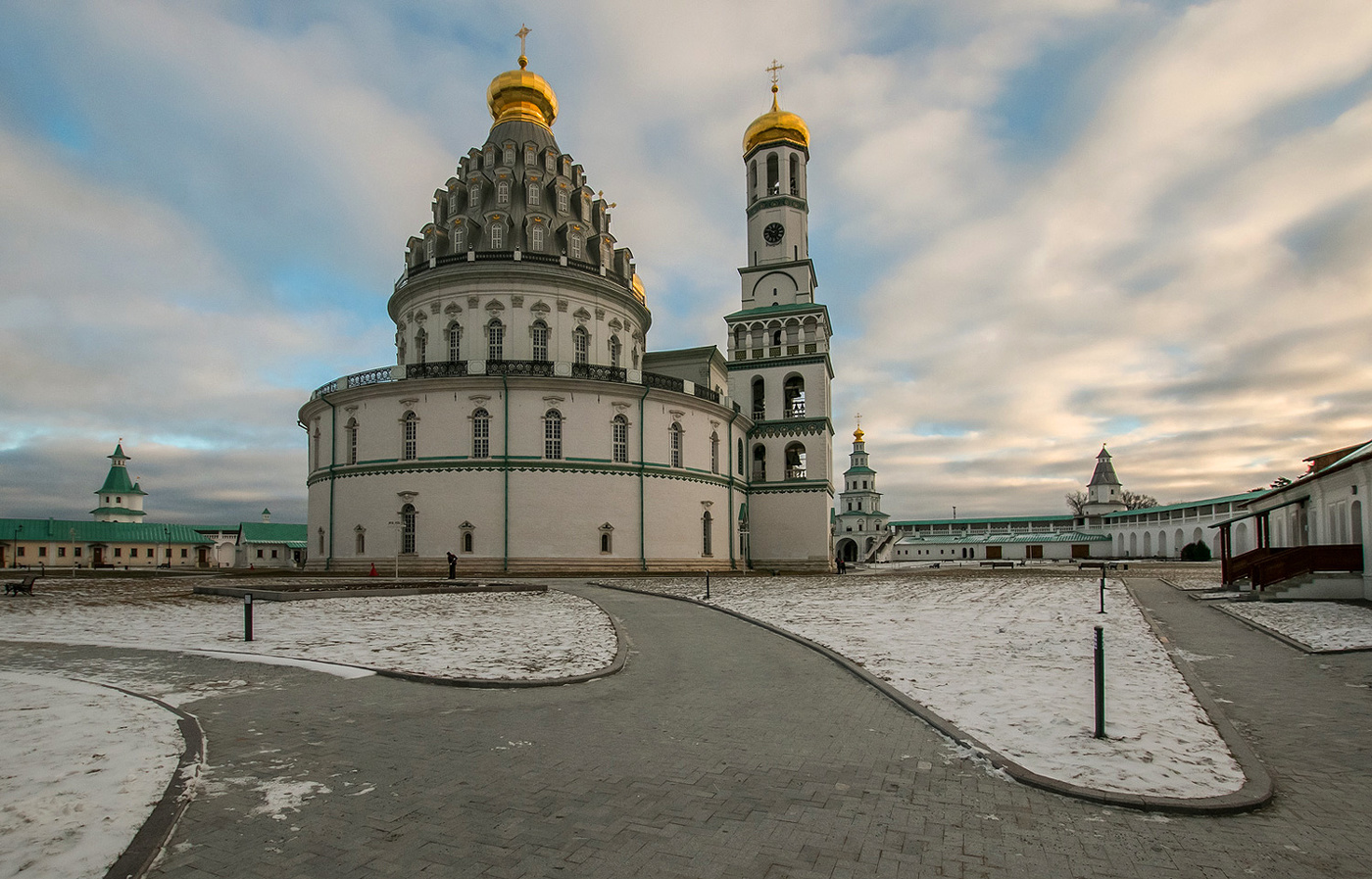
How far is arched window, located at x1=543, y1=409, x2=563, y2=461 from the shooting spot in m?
37.4

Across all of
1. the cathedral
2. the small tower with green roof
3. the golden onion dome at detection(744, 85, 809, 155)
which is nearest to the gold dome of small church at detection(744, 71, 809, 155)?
the golden onion dome at detection(744, 85, 809, 155)

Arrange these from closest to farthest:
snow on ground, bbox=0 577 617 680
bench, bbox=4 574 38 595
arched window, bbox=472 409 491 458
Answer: snow on ground, bbox=0 577 617 680
bench, bbox=4 574 38 595
arched window, bbox=472 409 491 458

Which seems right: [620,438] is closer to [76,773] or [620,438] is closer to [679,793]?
[76,773]

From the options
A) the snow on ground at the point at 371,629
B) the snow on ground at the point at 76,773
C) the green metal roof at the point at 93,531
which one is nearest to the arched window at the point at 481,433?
the snow on ground at the point at 371,629

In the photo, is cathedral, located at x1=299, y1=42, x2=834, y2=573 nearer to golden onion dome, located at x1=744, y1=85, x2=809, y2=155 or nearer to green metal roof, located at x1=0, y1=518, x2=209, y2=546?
golden onion dome, located at x1=744, y1=85, x2=809, y2=155

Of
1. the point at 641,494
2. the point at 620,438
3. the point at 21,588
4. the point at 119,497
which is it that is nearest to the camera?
the point at 21,588

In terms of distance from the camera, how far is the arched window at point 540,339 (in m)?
40.1

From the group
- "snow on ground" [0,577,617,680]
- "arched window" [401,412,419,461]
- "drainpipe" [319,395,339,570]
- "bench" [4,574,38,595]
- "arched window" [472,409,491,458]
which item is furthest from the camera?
"drainpipe" [319,395,339,570]

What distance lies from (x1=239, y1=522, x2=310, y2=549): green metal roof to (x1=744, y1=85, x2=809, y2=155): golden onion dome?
62.7 metres

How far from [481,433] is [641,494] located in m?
8.51

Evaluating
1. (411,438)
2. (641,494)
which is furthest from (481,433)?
(641,494)

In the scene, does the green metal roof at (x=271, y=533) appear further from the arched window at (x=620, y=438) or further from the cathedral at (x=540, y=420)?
the arched window at (x=620, y=438)

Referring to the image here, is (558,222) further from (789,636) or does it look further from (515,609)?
(789,636)

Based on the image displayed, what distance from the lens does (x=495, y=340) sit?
3991cm
